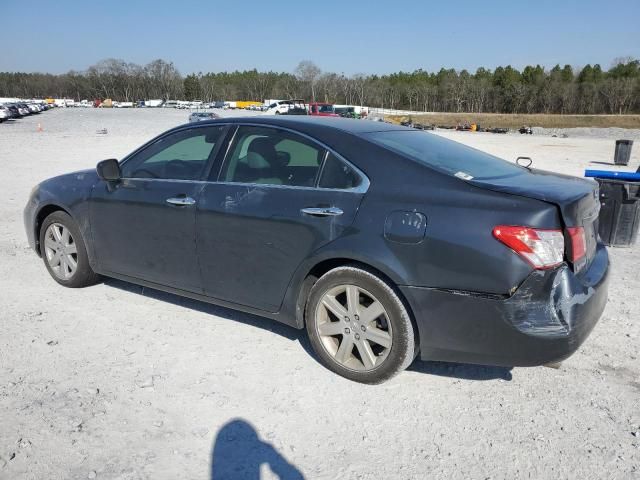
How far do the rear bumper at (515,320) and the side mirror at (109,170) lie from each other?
8.98 feet

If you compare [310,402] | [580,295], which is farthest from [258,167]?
[580,295]

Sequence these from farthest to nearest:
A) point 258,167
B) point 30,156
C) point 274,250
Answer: point 30,156 → point 258,167 → point 274,250

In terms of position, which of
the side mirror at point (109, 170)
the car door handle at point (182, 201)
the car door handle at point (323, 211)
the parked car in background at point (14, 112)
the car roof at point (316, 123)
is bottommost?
the car door handle at point (182, 201)

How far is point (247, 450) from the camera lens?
2711 millimetres

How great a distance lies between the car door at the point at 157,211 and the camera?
4000 millimetres

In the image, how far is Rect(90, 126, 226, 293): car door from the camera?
4000 mm

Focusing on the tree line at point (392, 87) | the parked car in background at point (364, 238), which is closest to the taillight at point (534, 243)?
the parked car in background at point (364, 238)

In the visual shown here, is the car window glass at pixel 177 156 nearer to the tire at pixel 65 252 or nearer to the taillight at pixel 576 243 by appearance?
the tire at pixel 65 252

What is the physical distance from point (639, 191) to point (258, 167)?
545 cm

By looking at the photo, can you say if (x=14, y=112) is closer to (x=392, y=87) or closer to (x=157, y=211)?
(x=157, y=211)

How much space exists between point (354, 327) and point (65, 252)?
123 inches

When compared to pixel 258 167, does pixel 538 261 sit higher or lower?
lower

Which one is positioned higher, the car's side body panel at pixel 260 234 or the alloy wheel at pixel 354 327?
the car's side body panel at pixel 260 234

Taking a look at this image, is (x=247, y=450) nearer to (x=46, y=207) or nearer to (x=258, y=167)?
(x=258, y=167)
